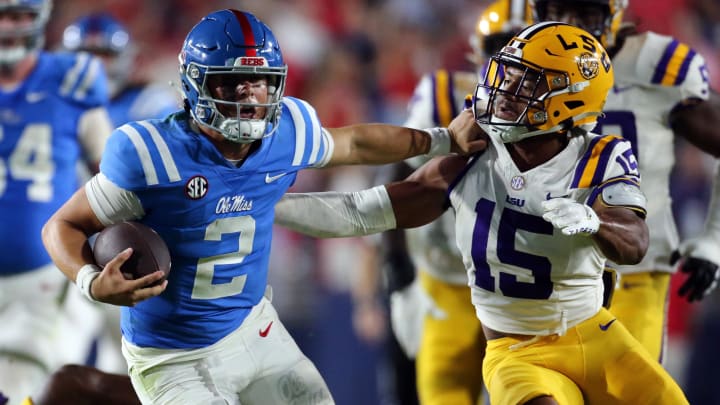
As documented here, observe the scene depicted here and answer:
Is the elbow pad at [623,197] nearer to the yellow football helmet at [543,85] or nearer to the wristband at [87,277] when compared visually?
the yellow football helmet at [543,85]

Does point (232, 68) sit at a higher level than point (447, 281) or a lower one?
higher

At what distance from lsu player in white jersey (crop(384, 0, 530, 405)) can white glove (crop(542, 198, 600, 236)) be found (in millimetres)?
1426

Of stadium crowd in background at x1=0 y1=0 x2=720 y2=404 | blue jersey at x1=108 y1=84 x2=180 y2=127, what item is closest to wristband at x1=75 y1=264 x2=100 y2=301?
blue jersey at x1=108 y1=84 x2=180 y2=127

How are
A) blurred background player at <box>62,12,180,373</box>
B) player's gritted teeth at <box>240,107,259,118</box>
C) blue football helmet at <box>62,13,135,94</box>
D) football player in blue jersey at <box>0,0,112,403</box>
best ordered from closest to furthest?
player's gritted teeth at <box>240,107,259,118</box>, football player in blue jersey at <box>0,0,112,403</box>, blurred background player at <box>62,12,180,373</box>, blue football helmet at <box>62,13,135,94</box>

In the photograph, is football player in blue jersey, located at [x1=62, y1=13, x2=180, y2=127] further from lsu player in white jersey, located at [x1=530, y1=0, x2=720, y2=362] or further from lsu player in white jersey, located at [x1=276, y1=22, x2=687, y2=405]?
lsu player in white jersey, located at [x1=276, y1=22, x2=687, y2=405]

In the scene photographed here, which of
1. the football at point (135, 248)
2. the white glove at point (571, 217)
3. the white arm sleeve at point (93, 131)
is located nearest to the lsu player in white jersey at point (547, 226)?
the white glove at point (571, 217)

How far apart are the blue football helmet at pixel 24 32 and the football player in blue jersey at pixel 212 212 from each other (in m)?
1.84

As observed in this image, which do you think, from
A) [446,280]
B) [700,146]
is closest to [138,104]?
[446,280]

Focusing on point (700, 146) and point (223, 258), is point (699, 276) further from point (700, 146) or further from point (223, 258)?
point (223, 258)

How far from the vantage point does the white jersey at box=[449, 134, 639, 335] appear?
321 centimetres

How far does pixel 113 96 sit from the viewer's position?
19.3 ft

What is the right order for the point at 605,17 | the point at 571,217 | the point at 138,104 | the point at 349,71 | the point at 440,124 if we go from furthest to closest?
the point at 349,71 → the point at 138,104 → the point at 440,124 → the point at 605,17 → the point at 571,217

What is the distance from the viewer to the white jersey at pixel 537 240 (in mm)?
3205

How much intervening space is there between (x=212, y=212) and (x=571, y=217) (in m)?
0.98
